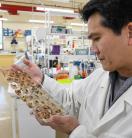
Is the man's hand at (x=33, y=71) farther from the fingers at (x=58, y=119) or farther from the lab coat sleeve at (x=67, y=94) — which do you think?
the fingers at (x=58, y=119)

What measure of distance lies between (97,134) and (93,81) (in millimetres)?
438

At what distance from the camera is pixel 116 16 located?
1037 mm

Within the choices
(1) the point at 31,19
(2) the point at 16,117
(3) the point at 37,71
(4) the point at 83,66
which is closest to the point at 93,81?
(3) the point at 37,71

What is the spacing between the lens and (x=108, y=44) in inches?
41.8

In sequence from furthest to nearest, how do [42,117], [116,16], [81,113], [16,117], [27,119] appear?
[16,117], [27,119], [81,113], [42,117], [116,16]

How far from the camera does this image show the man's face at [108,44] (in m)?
1.05

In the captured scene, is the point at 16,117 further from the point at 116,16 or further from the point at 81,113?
the point at 116,16

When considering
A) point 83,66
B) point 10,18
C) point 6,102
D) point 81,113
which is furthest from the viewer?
point 10,18

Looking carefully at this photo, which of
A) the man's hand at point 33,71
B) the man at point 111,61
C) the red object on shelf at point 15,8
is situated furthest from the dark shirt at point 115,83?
the red object on shelf at point 15,8

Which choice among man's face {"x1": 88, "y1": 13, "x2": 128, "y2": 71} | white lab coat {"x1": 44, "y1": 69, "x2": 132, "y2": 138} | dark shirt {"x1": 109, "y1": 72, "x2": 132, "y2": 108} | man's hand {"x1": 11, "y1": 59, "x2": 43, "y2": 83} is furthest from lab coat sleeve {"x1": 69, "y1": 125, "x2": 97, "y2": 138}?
man's hand {"x1": 11, "y1": 59, "x2": 43, "y2": 83}

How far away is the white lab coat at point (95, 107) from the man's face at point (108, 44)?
145 millimetres

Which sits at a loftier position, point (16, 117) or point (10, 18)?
point (10, 18)

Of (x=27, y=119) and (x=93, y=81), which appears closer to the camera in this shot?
(x=93, y=81)

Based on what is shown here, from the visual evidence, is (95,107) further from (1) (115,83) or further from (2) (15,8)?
(2) (15,8)
